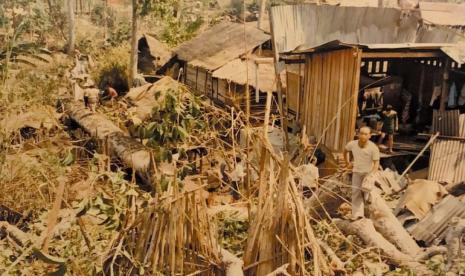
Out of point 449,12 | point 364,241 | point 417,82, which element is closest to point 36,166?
point 364,241

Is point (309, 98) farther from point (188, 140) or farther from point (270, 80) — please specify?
point (188, 140)

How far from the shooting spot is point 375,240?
247 inches

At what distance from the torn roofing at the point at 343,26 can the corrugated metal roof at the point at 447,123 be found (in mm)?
5000

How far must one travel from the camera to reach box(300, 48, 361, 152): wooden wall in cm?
1110

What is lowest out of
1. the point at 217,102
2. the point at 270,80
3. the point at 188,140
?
the point at 217,102

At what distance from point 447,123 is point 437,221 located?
417cm

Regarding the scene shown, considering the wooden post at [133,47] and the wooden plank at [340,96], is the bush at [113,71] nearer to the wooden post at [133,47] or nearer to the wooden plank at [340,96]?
the wooden post at [133,47]

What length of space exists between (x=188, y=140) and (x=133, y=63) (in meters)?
16.3

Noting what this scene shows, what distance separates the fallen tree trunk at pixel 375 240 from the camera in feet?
19.5

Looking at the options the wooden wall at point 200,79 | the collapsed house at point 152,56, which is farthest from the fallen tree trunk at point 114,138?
the collapsed house at point 152,56

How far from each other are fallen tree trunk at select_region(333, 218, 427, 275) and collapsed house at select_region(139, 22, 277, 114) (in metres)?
8.63

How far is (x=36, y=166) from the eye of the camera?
768 cm

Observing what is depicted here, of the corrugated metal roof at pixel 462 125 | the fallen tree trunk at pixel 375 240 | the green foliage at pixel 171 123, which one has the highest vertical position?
the green foliage at pixel 171 123

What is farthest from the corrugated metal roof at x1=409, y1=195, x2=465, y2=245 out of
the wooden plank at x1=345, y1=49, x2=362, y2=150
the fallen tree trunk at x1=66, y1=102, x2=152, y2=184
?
the fallen tree trunk at x1=66, y1=102, x2=152, y2=184
